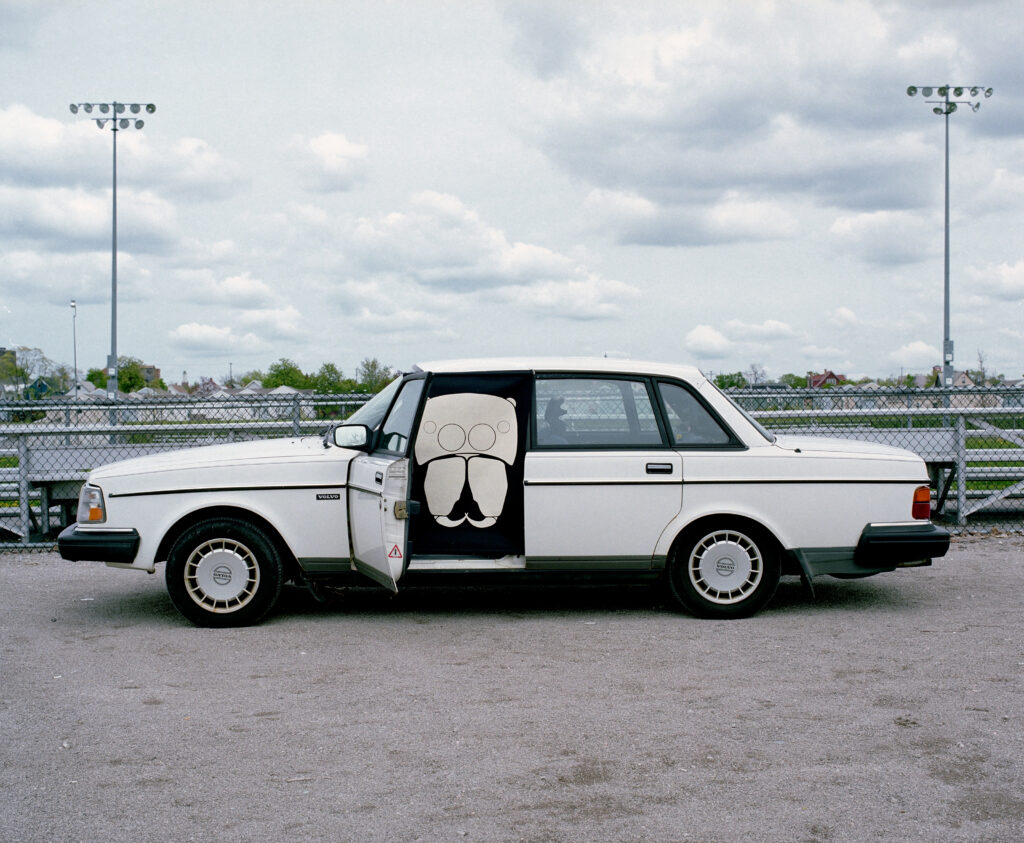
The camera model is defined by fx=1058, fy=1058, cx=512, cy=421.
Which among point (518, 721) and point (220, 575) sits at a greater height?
point (220, 575)

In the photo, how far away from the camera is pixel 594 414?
6.84m

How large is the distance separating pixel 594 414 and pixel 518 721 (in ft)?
8.32

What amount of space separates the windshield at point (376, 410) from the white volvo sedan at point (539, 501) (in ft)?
0.54

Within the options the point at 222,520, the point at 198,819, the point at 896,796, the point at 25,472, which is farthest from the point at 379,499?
the point at 25,472

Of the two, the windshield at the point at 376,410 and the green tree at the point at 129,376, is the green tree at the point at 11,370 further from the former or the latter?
the windshield at the point at 376,410

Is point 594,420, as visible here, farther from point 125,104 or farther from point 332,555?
point 125,104

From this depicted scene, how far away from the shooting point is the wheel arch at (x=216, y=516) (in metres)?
6.72

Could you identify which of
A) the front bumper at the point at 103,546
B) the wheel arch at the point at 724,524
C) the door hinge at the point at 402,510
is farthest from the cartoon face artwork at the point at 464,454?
the front bumper at the point at 103,546

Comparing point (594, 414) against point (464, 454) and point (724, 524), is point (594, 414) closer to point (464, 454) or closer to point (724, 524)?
point (464, 454)

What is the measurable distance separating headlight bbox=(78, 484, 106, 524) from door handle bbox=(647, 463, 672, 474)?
348 cm

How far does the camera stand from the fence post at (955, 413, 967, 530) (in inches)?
436

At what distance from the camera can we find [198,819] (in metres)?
3.72

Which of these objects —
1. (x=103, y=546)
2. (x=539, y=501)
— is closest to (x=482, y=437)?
(x=539, y=501)

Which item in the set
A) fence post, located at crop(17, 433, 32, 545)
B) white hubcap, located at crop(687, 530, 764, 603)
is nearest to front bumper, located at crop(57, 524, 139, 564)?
Result: white hubcap, located at crop(687, 530, 764, 603)
